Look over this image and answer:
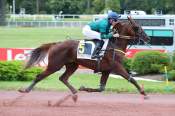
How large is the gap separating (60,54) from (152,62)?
989 cm

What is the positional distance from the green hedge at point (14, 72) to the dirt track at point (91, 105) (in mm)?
2858

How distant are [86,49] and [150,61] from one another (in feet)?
31.9

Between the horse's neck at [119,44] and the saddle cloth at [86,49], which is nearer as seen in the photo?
the saddle cloth at [86,49]

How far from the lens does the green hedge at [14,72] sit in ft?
57.1

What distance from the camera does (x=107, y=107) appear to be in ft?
38.1

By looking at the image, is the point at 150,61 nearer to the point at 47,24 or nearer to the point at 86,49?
the point at 86,49

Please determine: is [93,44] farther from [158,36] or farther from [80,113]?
[158,36]

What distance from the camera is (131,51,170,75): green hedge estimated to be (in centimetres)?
2128

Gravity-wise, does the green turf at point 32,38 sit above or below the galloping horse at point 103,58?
below

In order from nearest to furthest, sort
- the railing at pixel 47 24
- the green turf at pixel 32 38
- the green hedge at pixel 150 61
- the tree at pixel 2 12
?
the green hedge at pixel 150 61
the green turf at pixel 32 38
the railing at pixel 47 24
the tree at pixel 2 12

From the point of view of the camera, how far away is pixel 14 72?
1759cm

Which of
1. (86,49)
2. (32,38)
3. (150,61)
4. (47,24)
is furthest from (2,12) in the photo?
(86,49)

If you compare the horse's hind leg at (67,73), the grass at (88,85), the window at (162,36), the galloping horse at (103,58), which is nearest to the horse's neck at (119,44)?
the galloping horse at (103,58)

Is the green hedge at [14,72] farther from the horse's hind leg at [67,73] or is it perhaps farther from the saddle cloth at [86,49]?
the saddle cloth at [86,49]
